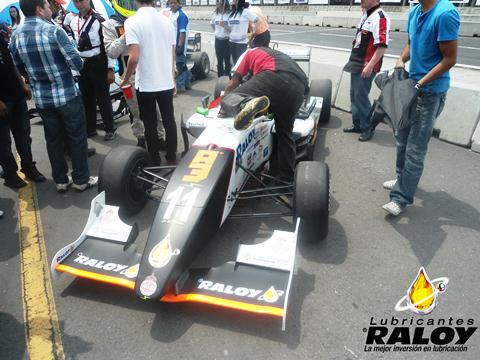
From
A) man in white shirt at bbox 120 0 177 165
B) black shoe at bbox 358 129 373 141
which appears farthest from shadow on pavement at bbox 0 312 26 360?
black shoe at bbox 358 129 373 141

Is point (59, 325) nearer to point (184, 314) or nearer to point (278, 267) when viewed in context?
point (184, 314)

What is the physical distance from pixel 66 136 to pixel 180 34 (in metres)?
4.21

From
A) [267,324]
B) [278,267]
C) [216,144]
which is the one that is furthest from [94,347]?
[216,144]

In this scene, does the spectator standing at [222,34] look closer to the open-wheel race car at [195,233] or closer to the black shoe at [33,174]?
the open-wheel race car at [195,233]

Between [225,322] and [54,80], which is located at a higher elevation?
[54,80]

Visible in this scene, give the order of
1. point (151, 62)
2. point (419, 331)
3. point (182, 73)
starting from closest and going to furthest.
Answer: point (419, 331) < point (151, 62) < point (182, 73)

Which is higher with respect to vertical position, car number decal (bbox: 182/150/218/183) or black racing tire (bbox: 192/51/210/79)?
car number decal (bbox: 182/150/218/183)

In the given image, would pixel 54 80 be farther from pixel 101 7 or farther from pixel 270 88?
pixel 101 7

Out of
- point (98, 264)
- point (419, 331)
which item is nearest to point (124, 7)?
point (98, 264)

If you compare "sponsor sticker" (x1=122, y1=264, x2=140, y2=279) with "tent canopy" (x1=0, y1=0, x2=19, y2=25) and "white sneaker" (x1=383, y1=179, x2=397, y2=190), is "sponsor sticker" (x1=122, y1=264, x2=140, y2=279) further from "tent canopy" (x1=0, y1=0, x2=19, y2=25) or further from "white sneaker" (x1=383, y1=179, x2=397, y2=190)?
"tent canopy" (x1=0, y1=0, x2=19, y2=25)

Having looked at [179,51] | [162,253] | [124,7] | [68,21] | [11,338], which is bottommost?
[11,338]

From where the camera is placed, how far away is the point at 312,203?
Answer: 9.39 feet

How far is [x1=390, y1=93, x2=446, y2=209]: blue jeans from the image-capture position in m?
3.10

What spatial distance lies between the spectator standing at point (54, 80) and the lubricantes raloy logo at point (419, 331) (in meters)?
3.30
